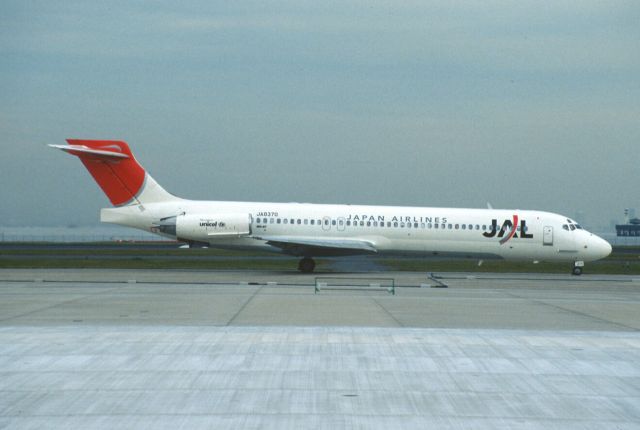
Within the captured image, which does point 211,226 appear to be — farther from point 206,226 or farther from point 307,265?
point 307,265

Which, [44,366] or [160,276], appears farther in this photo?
[160,276]

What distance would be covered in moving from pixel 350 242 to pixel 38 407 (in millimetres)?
27157

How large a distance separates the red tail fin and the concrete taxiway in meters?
13.7

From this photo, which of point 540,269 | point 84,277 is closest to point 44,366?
point 84,277

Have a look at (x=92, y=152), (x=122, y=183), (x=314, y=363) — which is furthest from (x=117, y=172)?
(x=314, y=363)

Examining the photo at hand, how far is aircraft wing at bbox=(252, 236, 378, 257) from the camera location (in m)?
34.8

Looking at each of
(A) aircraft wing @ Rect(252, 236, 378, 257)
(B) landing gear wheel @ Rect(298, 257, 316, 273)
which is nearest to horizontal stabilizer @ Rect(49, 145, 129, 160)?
(A) aircraft wing @ Rect(252, 236, 378, 257)

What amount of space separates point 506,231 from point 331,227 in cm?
840

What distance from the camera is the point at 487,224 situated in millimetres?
35125

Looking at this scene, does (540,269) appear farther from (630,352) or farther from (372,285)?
A: (630,352)

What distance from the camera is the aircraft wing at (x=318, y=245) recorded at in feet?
114

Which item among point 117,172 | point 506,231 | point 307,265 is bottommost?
point 307,265

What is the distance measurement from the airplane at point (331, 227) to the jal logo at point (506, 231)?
48 mm

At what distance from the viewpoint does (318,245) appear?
34719mm
